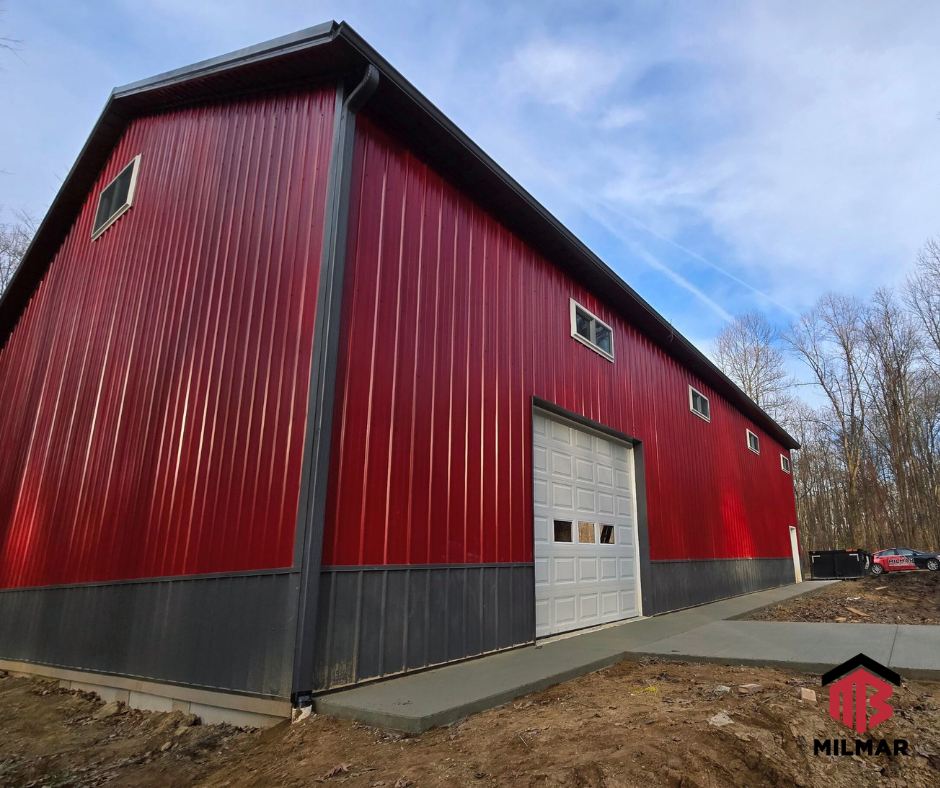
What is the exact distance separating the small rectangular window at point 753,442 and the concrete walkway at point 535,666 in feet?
32.2

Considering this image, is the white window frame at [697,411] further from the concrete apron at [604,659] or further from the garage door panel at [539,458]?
the garage door panel at [539,458]

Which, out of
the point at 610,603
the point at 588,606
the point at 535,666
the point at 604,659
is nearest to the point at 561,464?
the point at 588,606

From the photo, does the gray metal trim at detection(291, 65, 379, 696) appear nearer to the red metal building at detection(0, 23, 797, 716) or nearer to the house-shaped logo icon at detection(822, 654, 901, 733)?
the red metal building at detection(0, 23, 797, 716)

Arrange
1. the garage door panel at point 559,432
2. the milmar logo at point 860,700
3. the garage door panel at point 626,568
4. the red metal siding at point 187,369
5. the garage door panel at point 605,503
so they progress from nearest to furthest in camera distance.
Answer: the milmar logo at point 860,700 < the red metal siding at point 187,369 < the garage door panel at point 559,432 < the garage door panel at point 605,503 < the garage door panel at point 626,568

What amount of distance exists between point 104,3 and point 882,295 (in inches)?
1266

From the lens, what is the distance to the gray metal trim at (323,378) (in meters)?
3.82

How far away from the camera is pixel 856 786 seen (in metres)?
2.29

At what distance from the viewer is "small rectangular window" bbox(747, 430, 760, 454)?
51.0 feet

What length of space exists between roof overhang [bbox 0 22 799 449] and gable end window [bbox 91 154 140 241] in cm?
86

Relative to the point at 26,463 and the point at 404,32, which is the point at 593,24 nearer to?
the point at 404,32

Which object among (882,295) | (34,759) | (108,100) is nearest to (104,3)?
(108,100)

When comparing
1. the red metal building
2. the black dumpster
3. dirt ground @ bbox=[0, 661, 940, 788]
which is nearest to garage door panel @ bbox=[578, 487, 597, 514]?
the red metal building

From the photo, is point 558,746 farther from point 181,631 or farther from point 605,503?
point 605,503

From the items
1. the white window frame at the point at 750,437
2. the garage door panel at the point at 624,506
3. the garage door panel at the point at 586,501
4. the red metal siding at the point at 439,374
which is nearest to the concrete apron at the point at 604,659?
the red metal siding at the point at 439,374
